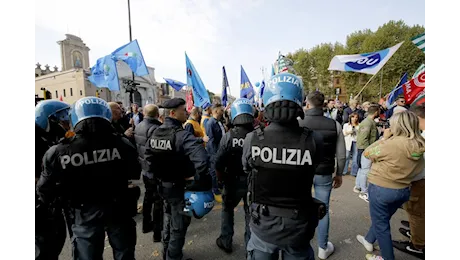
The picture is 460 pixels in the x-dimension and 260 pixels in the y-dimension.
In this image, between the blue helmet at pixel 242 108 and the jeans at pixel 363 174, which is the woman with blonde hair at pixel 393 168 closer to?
the blue helmet at pixel 242 108

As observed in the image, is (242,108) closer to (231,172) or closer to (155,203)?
(231,172)

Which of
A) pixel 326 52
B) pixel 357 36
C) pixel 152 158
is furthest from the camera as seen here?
pixel 326 52

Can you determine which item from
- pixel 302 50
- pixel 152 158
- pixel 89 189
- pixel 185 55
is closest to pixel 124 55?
pixel 185 55

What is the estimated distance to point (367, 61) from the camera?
7.05m

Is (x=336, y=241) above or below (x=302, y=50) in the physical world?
below

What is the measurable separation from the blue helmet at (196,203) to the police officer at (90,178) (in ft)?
2.46

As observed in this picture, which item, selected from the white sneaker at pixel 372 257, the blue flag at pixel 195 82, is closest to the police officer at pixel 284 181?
the white sneaker at pixel 372 257

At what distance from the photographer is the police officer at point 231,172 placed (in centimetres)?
313

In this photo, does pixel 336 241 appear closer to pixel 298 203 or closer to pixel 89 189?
pixel 298 203

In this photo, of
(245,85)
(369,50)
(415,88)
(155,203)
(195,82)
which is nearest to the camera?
(155,203)

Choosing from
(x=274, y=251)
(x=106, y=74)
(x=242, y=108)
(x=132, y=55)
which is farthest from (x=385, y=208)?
(x=106, y=74)

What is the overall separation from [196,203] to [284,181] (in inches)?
52.3

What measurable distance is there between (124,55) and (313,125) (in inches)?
287

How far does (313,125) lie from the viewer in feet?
→ 9.89
